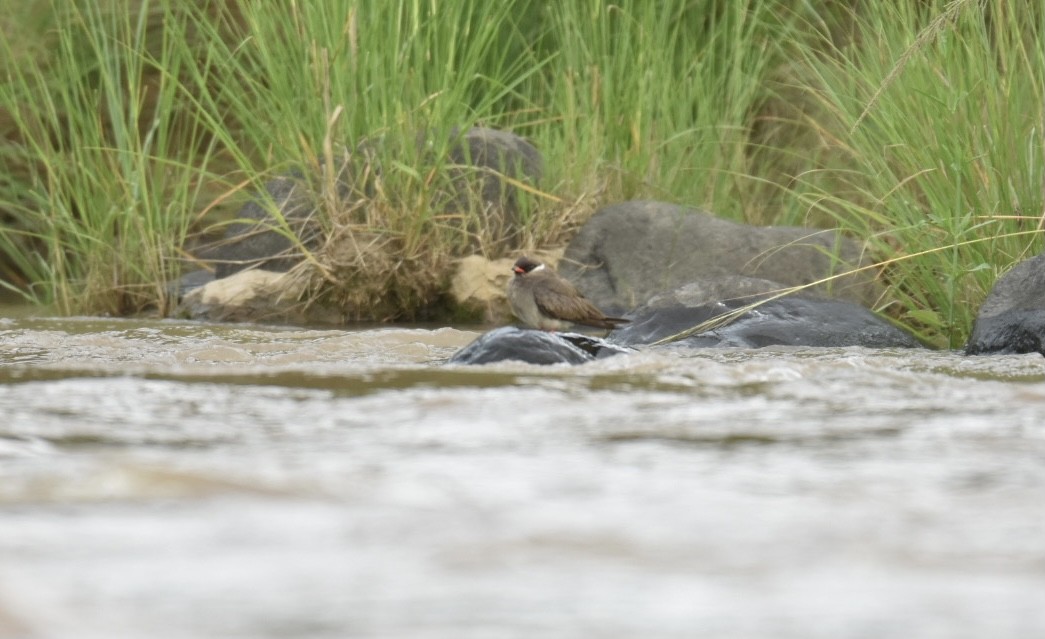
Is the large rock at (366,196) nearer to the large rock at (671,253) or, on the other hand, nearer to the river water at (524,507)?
the large rock at (671,253)

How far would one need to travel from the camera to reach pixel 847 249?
20.1 feet

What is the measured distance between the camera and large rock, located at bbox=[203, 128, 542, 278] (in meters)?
6.26

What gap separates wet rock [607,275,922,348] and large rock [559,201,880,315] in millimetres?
592

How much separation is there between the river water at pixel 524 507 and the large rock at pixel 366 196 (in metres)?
3.03

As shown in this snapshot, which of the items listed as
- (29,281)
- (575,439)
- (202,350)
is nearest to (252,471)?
(575,439)

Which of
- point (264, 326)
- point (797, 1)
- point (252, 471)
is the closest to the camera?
point (252, 471)

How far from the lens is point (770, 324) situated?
5.04 metres

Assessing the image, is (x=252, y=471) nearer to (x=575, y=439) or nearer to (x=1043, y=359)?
(x=575, y=439)

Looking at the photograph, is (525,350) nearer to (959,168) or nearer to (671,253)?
(959,168)

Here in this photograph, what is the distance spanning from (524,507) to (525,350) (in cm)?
199

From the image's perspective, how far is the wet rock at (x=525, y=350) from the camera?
384 cm

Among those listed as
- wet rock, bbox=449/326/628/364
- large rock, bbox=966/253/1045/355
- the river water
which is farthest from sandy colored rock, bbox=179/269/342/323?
the river water

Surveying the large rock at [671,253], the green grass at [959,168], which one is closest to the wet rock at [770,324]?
the green grass at [959,168]

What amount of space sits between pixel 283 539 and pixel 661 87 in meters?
5.54
